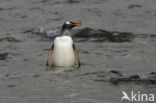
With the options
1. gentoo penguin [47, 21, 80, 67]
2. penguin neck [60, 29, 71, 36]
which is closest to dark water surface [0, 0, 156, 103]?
gentoo penguin [47, 21, 80, 67]

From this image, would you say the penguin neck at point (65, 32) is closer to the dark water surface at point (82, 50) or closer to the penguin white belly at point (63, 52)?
the penguin white belly at point (63, 52)

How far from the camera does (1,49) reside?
11.5m

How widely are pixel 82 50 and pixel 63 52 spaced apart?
1.53 meters

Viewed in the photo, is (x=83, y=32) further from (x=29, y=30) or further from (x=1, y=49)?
(x=1, y=49)

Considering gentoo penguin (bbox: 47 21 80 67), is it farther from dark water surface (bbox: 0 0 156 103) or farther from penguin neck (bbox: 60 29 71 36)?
dark water surface (bbox: 0 0 156 103)

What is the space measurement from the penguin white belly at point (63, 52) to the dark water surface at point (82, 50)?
25 cm

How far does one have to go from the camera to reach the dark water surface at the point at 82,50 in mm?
8219

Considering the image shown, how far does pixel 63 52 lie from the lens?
10.1 metres

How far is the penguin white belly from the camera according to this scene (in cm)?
1005

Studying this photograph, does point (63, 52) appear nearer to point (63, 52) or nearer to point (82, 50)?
point (63, 52)

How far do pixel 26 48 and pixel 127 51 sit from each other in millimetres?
2632

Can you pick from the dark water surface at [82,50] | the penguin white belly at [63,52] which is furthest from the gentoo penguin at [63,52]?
the dark water surface at [82,50]

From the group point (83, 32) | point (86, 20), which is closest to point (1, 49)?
point (83, 32)

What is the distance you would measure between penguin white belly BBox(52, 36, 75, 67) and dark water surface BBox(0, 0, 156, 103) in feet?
0.83
